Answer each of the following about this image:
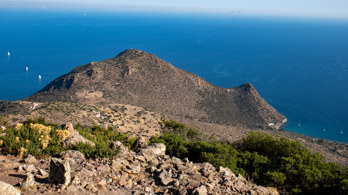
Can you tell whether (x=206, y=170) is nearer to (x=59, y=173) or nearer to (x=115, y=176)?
(x=115, y=176)

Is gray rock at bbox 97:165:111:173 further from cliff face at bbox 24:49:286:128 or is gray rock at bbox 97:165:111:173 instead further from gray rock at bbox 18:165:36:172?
cliff face at bbox 24:49:286:128

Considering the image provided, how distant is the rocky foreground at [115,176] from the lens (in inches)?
404

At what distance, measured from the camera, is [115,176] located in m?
12.0

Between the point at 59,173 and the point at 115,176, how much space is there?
2605 mm

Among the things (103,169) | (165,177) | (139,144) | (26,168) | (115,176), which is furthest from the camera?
(139,144)

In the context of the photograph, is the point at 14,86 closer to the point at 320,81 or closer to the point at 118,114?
the point at 118,114

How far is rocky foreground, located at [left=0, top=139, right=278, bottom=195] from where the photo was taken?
10.3 metres

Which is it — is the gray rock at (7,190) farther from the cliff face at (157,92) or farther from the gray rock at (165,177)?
the cliff face at (157,92)

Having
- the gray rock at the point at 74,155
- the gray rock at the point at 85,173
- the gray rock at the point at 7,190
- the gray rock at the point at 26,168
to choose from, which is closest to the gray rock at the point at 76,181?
the gray rock at the point at 85,173

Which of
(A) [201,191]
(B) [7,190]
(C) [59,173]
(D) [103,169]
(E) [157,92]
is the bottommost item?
(E) [157,92]

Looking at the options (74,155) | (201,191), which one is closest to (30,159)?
(74,155)

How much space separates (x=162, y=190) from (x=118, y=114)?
40.7m

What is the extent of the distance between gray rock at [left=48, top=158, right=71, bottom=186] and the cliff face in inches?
2140

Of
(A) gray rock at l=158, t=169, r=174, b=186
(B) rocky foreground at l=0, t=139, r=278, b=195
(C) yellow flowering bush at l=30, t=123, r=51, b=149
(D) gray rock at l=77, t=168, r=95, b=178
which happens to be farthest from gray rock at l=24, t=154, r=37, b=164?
(A) gray rock at l=158, t=169, r=174, b=186
